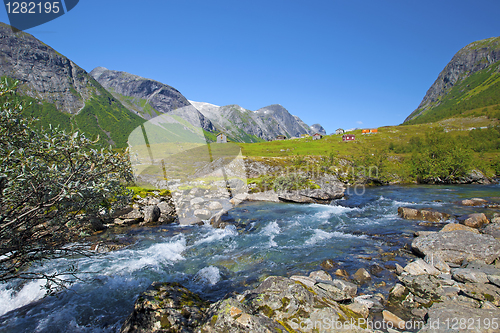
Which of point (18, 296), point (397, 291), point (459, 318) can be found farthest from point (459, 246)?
point (18, 296)

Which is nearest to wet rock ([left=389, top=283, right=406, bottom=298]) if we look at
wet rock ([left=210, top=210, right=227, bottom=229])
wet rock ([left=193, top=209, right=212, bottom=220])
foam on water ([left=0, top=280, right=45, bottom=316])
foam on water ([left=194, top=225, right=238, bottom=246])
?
foam on water ([left=194, top=225, right=238, bottom=246])

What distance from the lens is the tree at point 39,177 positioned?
4.93m

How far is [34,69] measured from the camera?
181625 mm

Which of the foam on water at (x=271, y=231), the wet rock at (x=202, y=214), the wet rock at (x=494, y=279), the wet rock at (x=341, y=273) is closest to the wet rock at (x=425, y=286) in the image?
the wet rock at (x=494, y=279)

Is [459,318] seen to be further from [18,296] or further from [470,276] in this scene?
[18,296]

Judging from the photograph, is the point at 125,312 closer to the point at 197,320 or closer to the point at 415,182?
the point at 197,320

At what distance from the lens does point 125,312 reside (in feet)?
27.7

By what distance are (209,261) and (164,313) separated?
6.77m

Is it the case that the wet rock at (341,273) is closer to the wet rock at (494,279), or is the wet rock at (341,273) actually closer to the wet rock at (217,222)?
the wet rock at (494,279)

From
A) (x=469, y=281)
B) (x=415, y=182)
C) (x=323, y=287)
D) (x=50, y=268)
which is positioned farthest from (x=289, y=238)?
(x=415, y=182)

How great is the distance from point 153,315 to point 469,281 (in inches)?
468

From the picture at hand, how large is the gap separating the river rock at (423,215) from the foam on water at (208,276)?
→ 18351 millimetres

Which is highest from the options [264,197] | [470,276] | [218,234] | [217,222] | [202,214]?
[470,276]

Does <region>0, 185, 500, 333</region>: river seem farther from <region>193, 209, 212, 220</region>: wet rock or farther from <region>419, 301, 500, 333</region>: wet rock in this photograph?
<region>193, 209, 212, 220</region>: wet rock
